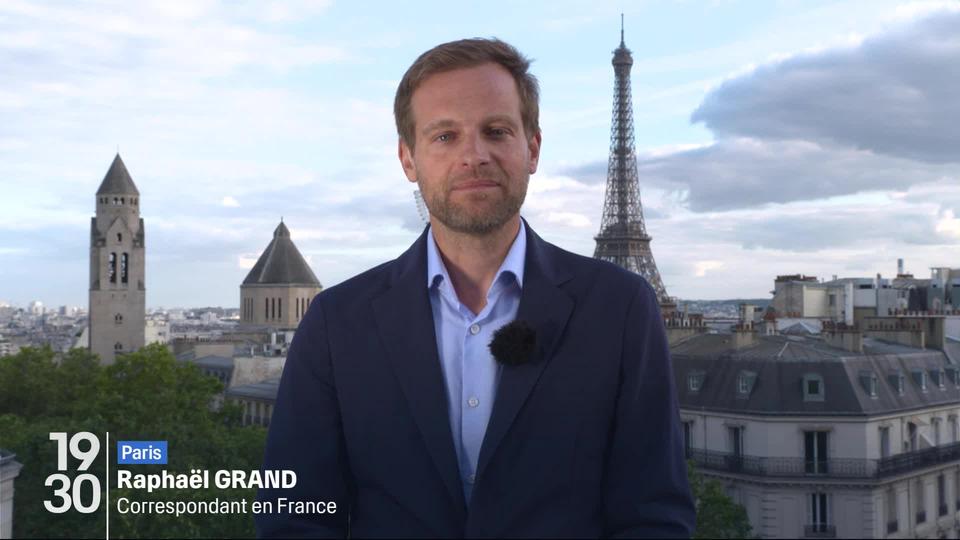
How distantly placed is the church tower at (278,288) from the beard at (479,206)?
96198 mm

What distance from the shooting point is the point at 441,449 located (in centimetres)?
385

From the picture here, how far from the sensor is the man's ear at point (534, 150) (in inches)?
165

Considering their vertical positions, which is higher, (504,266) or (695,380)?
(504,266)

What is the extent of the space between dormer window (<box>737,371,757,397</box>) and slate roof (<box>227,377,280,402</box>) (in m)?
23.6

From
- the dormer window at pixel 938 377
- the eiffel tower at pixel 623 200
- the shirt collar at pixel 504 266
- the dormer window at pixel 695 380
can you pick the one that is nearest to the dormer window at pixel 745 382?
the dormer window at pixel 695 380

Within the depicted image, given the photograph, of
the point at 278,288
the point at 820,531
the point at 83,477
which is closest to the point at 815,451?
the point at 820,531

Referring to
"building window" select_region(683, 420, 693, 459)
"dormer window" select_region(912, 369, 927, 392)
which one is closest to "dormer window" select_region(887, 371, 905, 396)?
"dormer window" select_region(912, 369, 927, 392)

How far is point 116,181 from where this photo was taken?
83.3 meters

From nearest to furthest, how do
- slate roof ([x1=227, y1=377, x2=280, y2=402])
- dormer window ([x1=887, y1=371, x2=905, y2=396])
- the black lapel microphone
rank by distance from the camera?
the black lapel microphone → dormer window ([x1=887, y1=371, x2=905, y2=396]) → slate roof ([x1=227, y1=377, x2=280, y2=402])

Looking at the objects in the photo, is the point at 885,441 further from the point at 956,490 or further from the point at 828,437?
the point at 956,490

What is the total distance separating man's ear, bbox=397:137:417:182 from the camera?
4191 mm

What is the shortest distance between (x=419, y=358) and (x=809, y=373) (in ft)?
87.9

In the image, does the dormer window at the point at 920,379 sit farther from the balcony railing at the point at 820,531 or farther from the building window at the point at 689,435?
the building window at the point at 689,435

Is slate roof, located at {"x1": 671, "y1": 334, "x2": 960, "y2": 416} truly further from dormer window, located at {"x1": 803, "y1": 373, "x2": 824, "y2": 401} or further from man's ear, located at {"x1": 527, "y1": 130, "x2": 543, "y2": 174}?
man's ear, located at {"x1": 527, "y1": 130, "x2": 543, "y2": 174}
